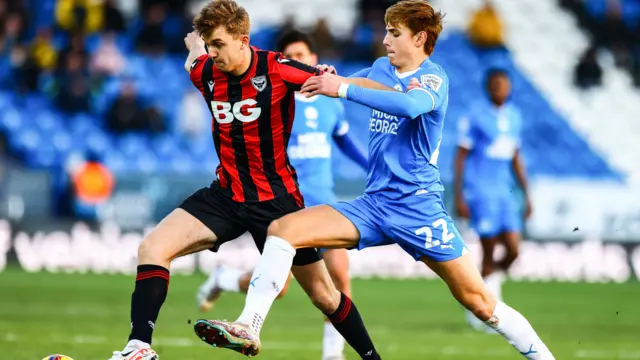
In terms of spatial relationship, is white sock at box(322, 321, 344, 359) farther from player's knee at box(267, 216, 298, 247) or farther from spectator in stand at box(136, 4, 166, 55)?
spectator in stand at box(136, 4, 166, 55)

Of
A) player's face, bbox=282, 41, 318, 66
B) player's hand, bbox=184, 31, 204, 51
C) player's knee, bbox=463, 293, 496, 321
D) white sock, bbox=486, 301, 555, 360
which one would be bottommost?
white sock, bbox=486, 301, 555, 360

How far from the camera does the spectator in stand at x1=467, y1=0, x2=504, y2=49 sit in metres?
21.9

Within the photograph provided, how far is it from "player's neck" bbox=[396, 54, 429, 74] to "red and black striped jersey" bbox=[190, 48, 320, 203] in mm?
542

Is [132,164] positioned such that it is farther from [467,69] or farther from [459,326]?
[459,326]

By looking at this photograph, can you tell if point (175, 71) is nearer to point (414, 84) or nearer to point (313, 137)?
point (313, 137)

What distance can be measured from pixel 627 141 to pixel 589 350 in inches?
518

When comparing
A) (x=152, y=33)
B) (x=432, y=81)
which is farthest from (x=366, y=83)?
(x=152, y=33)

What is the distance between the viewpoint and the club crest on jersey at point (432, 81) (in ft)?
20.6

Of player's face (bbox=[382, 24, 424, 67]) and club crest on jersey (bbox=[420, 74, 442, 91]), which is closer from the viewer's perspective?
club crest on jersey (bbox=[420, 74, 442, 91])

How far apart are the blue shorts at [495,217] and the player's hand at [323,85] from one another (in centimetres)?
621

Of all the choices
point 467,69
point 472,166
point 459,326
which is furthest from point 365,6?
point 459,326

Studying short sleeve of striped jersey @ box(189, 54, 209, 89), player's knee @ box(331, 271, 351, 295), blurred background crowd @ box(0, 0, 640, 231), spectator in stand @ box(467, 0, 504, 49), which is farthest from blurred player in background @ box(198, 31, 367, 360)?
spectator in stand @ box(467, 0, 504, 49)

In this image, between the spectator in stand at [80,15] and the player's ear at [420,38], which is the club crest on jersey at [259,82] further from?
the spectator in stand at [80,15]

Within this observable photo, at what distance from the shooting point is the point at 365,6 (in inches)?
863
